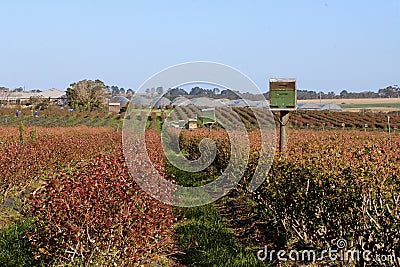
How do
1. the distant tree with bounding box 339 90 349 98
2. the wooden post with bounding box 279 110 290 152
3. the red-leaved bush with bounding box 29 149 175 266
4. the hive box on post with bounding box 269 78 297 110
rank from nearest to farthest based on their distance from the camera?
the red-leaved bush with bounding box 29 149 175 266, the wooden post with bounding box 279 110 290 152, the hive box on post with bounding box 269 78 297 110, the distant tree with bounding box 339 90 349 98

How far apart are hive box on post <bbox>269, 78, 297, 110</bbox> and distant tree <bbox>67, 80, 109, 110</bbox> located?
64829mm

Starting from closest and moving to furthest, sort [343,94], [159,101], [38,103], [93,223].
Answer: [93,223]
[159,101]
[38,103]
[343,94]

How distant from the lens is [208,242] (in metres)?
8.22

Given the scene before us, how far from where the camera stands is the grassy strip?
7189mm

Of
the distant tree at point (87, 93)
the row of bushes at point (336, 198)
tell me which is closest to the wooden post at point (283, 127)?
the row of bushes at point (336, 198)

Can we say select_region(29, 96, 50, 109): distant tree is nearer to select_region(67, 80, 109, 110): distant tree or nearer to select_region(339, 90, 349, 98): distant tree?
select_region(67, 80, 109, 110): distant tree

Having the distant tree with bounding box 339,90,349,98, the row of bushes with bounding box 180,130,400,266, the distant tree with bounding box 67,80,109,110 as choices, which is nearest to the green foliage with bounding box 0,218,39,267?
the row of bushes with bounding box 180,130,400,266

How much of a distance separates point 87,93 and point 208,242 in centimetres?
7148

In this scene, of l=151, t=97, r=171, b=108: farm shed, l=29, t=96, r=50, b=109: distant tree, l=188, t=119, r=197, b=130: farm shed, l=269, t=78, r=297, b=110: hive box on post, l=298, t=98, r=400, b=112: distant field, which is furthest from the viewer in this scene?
l=298, t=98, r=400, b=112: distant field

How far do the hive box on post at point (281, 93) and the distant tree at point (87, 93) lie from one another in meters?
64.8

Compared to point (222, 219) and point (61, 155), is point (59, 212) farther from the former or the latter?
point (61, 155)

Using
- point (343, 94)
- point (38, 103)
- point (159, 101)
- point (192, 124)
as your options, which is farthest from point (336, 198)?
point (343, 94)

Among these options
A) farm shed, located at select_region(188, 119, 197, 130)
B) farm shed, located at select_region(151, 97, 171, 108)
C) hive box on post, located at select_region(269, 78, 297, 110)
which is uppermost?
hive box on post, located at select_region(269, 78, 297, 110)

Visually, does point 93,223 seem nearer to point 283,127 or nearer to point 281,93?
point 283,127
